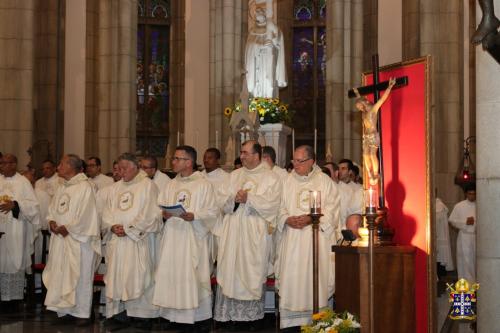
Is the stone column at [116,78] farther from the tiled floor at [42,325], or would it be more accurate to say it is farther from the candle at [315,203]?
the candle at [315,203]

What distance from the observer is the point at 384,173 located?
9.47 meters

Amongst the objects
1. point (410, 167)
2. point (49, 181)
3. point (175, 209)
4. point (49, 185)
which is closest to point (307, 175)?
point (175, 209)

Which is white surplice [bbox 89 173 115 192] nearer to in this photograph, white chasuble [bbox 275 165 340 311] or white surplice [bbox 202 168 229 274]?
white surplice [bbox 202 168 229 274]

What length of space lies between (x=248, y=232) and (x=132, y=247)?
1433mm

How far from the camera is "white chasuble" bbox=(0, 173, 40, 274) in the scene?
1316cm

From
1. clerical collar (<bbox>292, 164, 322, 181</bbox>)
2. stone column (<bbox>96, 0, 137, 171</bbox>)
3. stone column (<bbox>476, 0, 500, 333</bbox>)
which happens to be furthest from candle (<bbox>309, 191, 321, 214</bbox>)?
stone column (<bbox>96, 0, 137, 171</bbox>)

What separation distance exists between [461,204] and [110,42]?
8127mm

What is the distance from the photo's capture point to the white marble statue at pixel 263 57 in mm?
18297

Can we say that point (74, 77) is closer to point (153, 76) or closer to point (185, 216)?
point (153, 76)

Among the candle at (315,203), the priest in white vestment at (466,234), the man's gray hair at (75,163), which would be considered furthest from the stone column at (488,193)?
the priest in white vestment at (466,234)

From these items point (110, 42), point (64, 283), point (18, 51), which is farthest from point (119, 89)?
point (64, 283)

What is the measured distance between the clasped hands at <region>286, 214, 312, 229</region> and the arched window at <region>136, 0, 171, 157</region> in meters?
15.5

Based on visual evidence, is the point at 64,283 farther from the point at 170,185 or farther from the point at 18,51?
the point at 18,51

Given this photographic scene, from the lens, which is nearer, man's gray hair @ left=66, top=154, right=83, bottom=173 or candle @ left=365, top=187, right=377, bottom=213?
candle @ left=365, top=187, right=377, bottom=213
